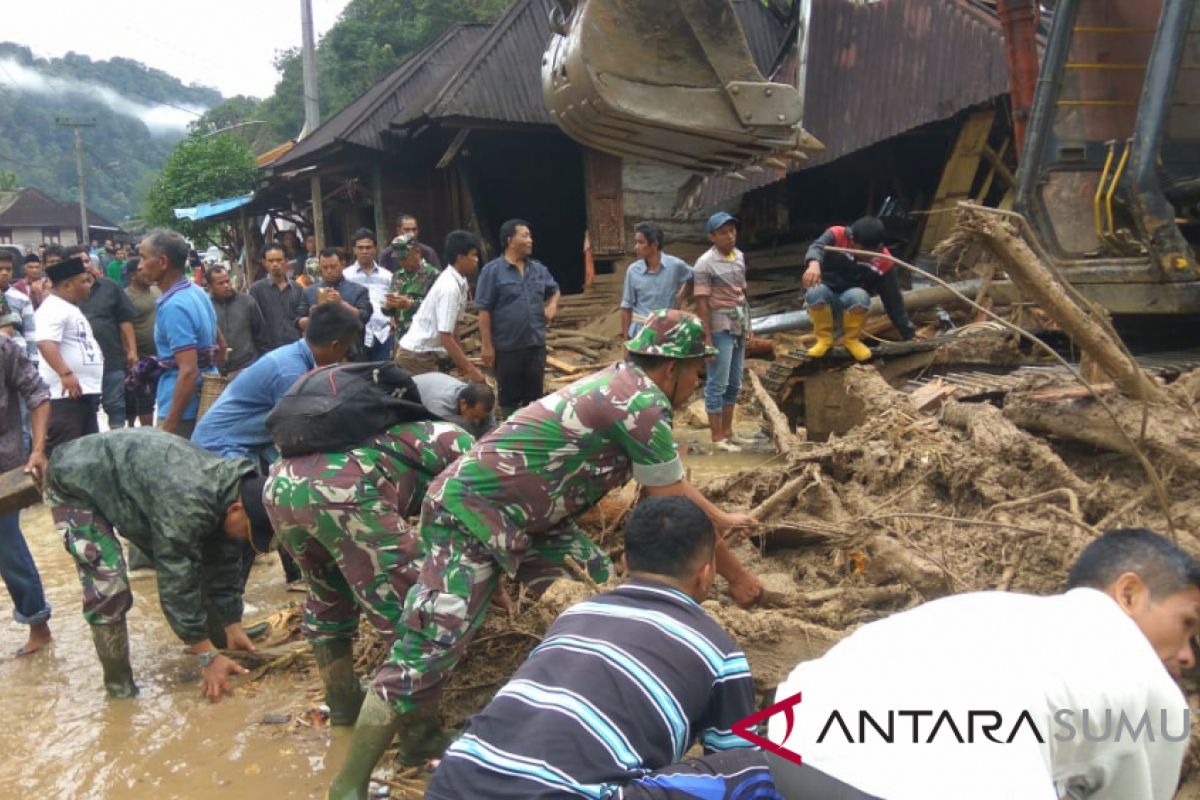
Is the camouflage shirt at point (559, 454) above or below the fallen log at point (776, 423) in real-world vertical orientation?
above

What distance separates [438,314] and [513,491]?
3674mm

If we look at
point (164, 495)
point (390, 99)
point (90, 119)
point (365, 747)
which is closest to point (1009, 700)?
point (365, 747)

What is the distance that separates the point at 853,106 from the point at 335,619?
9.23 metres

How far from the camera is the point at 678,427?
29.0ft

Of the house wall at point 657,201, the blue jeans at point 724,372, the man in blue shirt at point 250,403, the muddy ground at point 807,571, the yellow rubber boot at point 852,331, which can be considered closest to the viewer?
the muddy ground at point 807,571

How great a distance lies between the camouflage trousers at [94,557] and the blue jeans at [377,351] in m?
3.12

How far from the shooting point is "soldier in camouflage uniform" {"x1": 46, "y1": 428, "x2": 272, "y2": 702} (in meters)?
4.03

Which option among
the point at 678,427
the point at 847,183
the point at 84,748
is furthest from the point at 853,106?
the point at 84,748

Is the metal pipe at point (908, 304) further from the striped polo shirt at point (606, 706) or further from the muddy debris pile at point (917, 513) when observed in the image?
the striped polo shirt at point (606, 706)

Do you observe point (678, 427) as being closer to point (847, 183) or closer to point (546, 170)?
point (847, 183)

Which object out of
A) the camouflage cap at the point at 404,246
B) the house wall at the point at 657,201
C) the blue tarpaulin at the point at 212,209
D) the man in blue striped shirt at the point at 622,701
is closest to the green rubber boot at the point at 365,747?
the man in blue striped shirt at the point at 622,701

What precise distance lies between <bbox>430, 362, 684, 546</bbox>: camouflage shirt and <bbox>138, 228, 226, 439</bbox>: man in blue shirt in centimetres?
284

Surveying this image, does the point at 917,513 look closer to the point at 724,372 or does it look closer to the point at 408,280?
the point at 724,372

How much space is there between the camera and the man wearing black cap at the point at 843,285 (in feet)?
23.3
